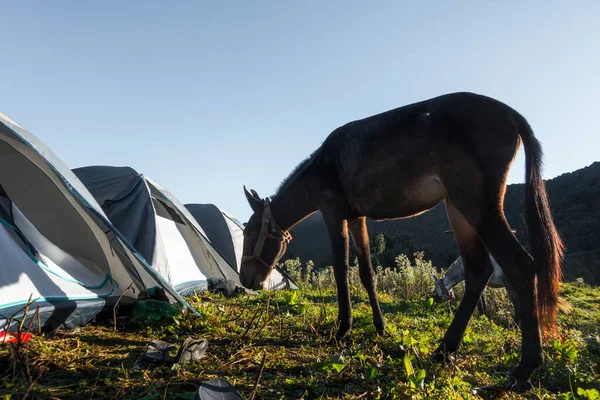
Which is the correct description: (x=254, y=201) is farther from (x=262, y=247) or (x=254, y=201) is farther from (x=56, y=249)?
(x=56, y=249)

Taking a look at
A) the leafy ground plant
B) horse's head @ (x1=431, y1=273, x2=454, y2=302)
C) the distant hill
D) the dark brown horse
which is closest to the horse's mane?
the dark brown horse

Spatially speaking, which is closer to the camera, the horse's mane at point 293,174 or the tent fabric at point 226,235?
the horse's mane at point 293,174

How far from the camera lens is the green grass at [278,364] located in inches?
82.7

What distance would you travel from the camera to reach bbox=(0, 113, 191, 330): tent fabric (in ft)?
10.3

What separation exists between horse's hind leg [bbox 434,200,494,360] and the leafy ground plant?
0.16m

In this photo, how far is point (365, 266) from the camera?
165 inches

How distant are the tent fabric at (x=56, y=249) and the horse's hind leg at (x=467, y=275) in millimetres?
2488

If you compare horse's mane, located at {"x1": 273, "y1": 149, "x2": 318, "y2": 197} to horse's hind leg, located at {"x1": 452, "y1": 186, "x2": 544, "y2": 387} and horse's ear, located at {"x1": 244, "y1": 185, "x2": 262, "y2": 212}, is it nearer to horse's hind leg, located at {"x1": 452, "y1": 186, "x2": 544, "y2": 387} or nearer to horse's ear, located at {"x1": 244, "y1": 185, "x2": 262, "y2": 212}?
horse's ear, located at {"x1": 244, "y1": 185, "x2": 262, "y2": 212}

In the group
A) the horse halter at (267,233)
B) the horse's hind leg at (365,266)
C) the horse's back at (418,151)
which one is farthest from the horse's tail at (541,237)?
the horse halter at (267,233)

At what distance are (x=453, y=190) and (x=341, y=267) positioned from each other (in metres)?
1.36

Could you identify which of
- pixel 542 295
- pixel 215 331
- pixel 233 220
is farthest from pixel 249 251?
Answer: pixel 233 220

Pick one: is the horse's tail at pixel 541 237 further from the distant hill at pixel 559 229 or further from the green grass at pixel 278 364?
the distant hill at pixel 559 229

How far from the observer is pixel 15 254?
10.5 ft

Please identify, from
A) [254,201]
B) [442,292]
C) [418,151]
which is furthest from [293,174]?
[442,292]
